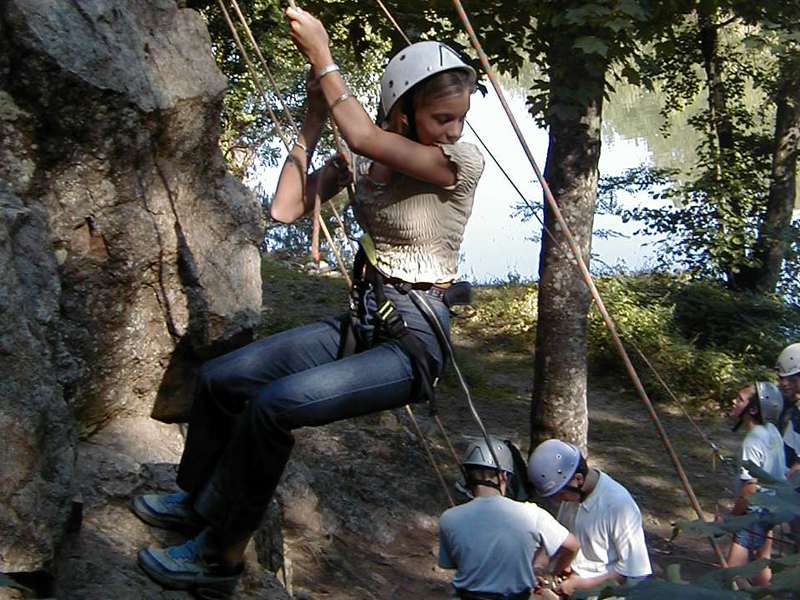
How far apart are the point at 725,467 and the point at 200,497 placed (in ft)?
22.2

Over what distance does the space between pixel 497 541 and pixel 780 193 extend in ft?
30.0

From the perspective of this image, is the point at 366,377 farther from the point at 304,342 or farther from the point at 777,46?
the point at 777,46

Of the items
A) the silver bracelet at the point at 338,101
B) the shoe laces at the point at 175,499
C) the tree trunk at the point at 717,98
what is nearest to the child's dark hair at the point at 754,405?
the shoe laces at the point at 175,499

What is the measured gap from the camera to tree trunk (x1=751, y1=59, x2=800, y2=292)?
38.9 ft

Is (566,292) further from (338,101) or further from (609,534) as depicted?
(338,101)

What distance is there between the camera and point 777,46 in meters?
6.08

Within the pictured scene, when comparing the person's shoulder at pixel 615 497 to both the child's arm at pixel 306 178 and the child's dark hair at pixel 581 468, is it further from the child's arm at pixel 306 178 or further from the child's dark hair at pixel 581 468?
the child's arm at pixel 306 178

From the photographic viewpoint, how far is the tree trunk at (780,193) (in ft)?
38.9

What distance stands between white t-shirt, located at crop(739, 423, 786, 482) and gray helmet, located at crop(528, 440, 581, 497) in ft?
4.09

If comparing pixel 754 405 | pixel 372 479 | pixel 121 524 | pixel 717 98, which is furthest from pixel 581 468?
pixel 717 98

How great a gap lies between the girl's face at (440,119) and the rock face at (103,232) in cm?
129

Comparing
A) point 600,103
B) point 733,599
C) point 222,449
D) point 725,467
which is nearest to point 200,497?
point 222,449

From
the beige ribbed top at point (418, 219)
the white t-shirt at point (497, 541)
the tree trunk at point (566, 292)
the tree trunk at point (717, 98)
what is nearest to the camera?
the beige ribbed top at point (418, 219)

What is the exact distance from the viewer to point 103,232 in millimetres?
4379
